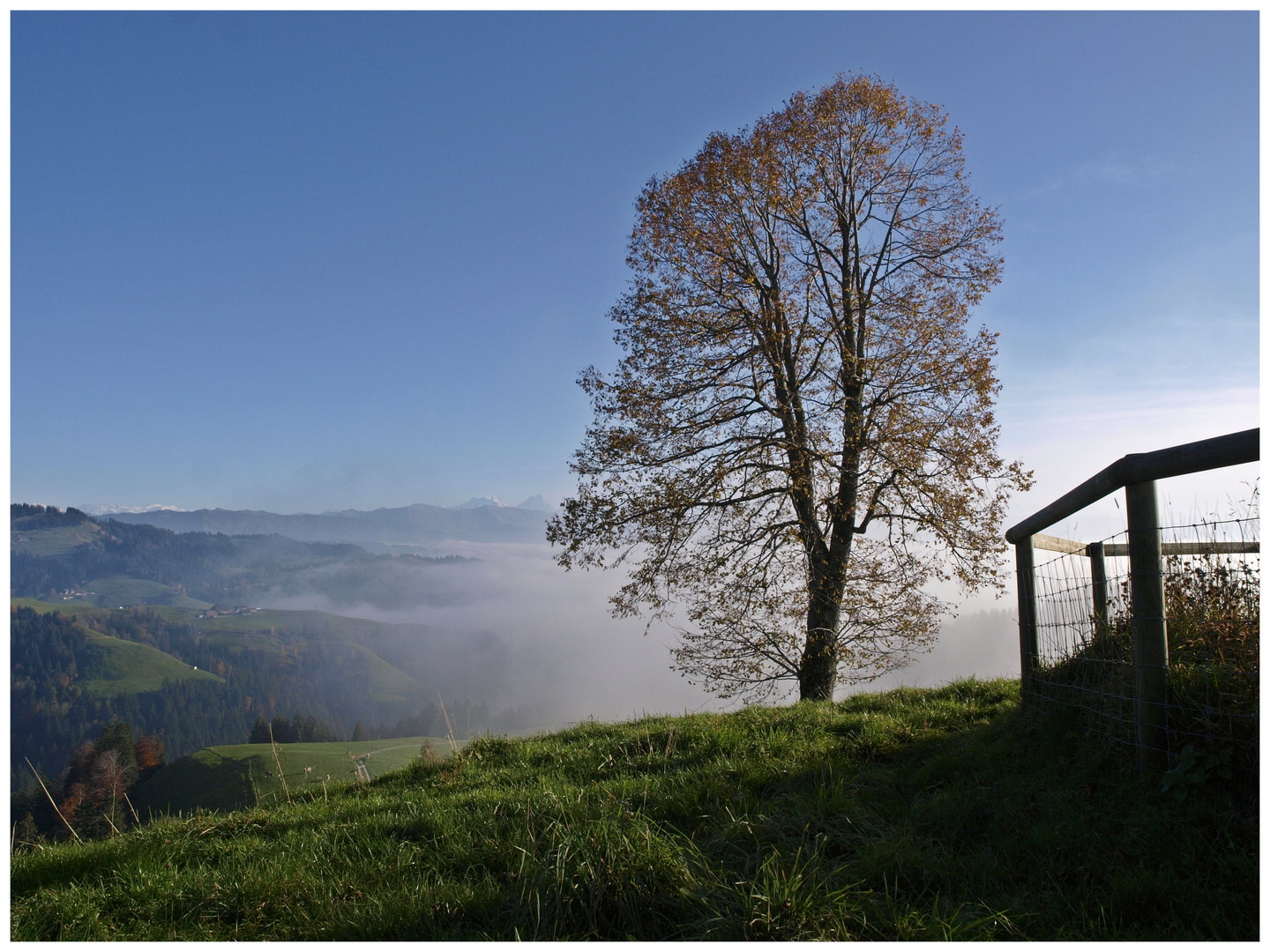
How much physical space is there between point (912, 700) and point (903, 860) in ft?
16.3

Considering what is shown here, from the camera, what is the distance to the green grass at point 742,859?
301cm

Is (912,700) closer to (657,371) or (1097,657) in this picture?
(1097,657)

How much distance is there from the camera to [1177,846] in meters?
3.34

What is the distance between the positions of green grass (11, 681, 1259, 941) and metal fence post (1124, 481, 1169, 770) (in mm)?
277

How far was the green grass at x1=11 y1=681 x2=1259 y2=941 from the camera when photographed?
9.86 feet

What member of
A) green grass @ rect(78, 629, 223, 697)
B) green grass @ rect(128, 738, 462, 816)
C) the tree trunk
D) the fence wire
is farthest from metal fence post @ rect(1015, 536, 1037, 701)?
green grass @ rect(78, 629, 223, 697)

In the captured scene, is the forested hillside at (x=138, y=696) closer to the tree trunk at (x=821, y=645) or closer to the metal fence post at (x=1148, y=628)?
the tree trunk at (x=821, y=645)

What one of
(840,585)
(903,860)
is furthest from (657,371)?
(903,860)

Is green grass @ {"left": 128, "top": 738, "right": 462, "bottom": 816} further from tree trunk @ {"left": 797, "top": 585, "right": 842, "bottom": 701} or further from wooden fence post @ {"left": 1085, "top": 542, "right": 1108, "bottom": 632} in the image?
wooden fence post @ {"left": 1085, "top": 542, "right": 1108, "bottom": 632}

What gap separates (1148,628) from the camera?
4.11 m

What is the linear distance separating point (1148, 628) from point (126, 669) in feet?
678

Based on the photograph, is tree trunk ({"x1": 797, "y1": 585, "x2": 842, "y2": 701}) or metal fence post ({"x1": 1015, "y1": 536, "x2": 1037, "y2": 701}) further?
tree trunk ({"x1": 797, "y1": 585, "x2": 842, "y2": 701})

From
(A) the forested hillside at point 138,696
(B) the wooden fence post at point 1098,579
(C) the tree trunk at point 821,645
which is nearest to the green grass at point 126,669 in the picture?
(A) the forested hillside at point 138,696

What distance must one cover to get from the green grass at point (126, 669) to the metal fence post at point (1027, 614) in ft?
614
